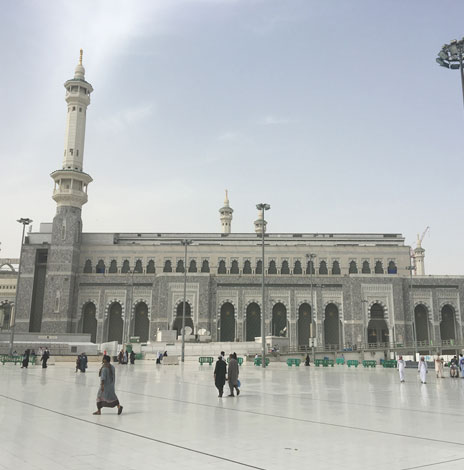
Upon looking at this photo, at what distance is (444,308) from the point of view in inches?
2477

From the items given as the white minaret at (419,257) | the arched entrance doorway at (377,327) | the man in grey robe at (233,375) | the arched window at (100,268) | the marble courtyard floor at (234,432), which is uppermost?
the white minaret at (419,257)

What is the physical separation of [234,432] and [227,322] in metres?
54.6

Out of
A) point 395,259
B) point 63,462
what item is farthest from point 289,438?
point 395,259

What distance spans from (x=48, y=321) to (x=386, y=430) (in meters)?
55.6

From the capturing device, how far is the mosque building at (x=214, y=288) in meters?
58.9

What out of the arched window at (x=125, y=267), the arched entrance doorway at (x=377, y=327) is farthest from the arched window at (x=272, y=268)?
the arched window at (x=125, y=267)

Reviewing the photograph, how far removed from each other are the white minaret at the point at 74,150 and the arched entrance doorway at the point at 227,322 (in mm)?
21655

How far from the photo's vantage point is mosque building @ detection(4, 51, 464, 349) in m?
58.9

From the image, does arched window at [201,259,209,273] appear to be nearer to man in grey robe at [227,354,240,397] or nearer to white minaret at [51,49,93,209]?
white minaret at [51,49,93,209]

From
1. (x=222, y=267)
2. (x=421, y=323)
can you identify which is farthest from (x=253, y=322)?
(x=421, y=323)

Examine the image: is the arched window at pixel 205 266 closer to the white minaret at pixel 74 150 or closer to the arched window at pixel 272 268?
the arched window at pixel 272 268

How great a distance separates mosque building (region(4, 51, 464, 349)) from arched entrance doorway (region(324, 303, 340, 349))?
122mm

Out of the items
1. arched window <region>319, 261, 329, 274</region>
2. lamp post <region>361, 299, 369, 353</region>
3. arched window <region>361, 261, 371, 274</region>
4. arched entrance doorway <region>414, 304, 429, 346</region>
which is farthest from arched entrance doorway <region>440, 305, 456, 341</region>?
arched window <region>319, 261, 329, 274</region>

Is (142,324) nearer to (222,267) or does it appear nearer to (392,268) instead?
(222,267)
